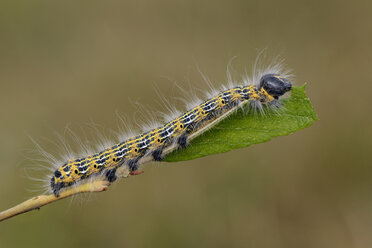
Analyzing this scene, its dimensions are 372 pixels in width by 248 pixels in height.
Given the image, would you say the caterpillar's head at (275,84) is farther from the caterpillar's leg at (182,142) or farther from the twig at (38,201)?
the twig at (38,201)

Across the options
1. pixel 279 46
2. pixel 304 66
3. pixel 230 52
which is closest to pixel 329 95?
pixel 304 66

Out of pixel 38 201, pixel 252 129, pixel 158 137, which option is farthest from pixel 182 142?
pixel 38 201

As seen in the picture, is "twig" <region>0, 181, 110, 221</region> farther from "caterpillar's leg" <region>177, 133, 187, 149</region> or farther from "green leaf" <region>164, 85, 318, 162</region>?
"caterpillar's leg" <region>177, 133, 187, 149</region>

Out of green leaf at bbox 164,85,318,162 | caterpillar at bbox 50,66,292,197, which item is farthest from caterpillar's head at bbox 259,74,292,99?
green leaf at bbox 164,85,318,162

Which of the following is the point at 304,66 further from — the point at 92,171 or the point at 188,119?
the point at 92,171

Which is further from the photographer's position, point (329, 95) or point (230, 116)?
point (329, 95)

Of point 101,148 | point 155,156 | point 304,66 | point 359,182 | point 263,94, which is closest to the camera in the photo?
point 155,156
